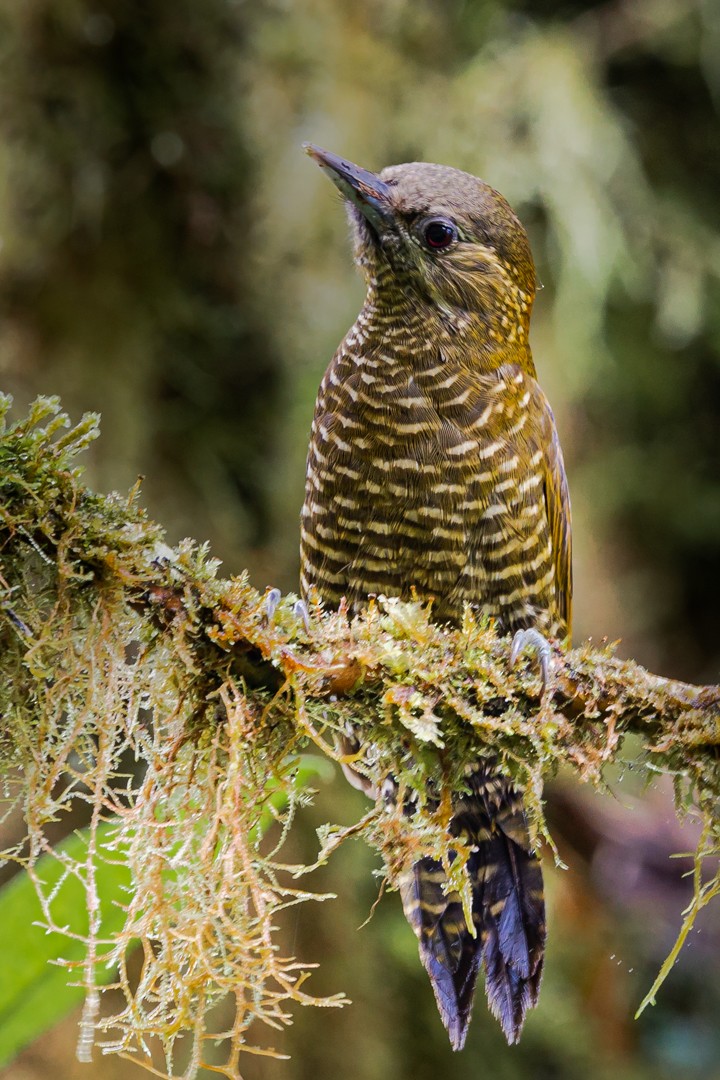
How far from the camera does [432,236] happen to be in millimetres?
2027

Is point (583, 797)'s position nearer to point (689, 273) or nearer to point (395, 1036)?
point (395, 1036)

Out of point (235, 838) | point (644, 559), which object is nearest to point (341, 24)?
point (644, 559)

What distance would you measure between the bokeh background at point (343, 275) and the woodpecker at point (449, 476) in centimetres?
129

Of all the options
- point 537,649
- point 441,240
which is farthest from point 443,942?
point 441,240

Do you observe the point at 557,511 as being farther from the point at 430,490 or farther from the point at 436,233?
the point at 436,233

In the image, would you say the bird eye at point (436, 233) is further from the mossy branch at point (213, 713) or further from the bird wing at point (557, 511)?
the mossy branch at point (213, 713)

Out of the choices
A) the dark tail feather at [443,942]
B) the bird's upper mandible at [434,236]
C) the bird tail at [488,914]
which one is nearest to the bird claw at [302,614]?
the bird tail at [488,914]

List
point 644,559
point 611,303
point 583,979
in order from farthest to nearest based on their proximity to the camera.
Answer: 1. point 644,559
2. point 611,303
3. point 583,979

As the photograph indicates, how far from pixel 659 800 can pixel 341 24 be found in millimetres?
2811

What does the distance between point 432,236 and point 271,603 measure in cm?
94

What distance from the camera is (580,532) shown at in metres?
4.17

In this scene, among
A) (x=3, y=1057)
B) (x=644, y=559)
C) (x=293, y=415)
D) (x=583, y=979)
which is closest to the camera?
(x=3, y=1057)

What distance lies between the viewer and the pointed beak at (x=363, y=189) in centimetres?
198

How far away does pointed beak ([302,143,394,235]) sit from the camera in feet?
6.50
